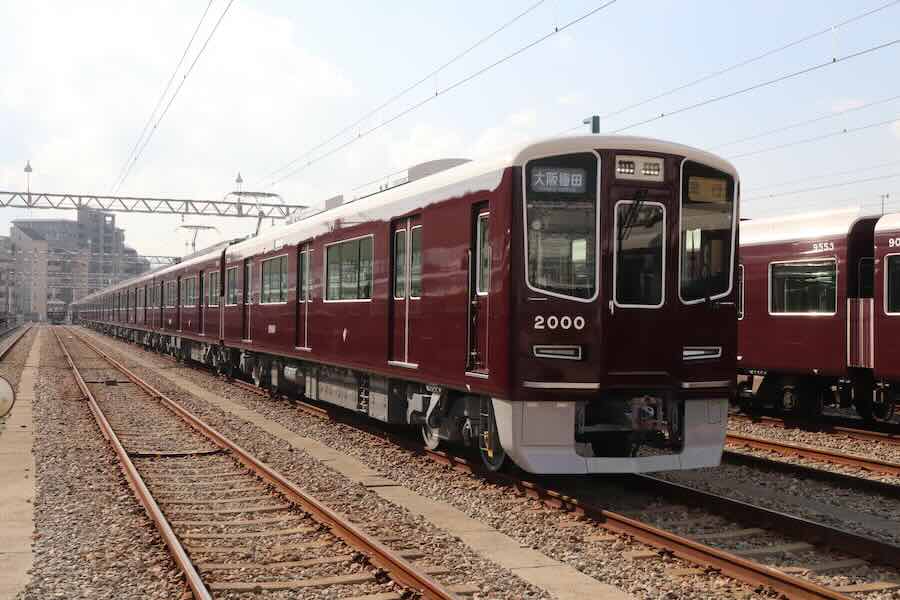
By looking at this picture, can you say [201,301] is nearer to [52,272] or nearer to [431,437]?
[431,437]

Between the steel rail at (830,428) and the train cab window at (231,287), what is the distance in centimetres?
1109

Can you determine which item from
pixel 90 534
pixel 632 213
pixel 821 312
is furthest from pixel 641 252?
pixel 821 312

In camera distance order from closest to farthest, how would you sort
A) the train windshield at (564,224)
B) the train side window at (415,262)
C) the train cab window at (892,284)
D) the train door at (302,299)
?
1. the train windshield at (564,224)
2. the train side window at (415,262)
3. the train cab window at (892,284)
4. the train door at (302,299)

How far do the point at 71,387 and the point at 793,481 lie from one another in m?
16.8

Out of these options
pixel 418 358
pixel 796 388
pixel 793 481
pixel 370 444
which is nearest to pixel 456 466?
pixel 418 358

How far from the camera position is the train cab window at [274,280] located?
16.8 m

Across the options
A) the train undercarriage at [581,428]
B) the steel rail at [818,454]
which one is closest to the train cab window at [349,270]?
the train undercarriage at [581,428]

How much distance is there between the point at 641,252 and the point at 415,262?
113 inches

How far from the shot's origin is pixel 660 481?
9188 mm

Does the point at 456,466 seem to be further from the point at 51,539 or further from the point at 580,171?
the point at 51,539

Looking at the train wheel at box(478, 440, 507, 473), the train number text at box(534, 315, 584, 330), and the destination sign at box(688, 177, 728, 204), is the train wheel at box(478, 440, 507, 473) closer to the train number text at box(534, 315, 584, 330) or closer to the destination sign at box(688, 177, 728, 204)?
the train number text at box(534, 315, 584, 330)

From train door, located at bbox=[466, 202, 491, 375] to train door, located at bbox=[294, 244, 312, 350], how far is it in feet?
20.6

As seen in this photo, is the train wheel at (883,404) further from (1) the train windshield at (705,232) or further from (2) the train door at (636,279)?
(2) the train door at (636,279)

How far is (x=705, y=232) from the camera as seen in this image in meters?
8.95
